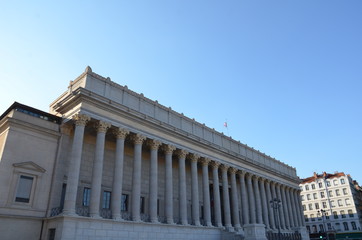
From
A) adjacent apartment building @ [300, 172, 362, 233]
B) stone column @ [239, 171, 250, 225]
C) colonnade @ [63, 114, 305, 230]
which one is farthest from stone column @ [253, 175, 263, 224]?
adjacent apartment building @ [300, 172, 362, 233]

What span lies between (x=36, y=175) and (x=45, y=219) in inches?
147

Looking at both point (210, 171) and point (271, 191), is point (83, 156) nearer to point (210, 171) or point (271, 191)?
point (210, 171)

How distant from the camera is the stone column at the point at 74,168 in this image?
2263 cm

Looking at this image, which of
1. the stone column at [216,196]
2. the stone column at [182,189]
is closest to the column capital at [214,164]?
the stone column at [216,196]

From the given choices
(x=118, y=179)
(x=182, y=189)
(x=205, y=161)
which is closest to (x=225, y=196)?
(x=205, y=161)

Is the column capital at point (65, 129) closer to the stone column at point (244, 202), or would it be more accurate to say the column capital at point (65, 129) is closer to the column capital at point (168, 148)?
the column capital at point (168, 148)

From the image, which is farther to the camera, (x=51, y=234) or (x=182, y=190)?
(x=182, y=190)

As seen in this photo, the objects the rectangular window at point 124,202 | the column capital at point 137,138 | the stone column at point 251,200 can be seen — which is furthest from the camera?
the stone column at point 251,200

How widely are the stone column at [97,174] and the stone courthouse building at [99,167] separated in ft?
0.26

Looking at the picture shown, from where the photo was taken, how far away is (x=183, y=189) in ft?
108

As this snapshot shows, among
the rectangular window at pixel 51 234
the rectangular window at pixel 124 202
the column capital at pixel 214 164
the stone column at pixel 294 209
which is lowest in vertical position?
the rectangular window at pixel 51 234

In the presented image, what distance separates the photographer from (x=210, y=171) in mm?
42281

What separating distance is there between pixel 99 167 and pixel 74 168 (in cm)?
218

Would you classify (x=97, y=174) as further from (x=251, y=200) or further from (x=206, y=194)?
(x=251, y=200)
